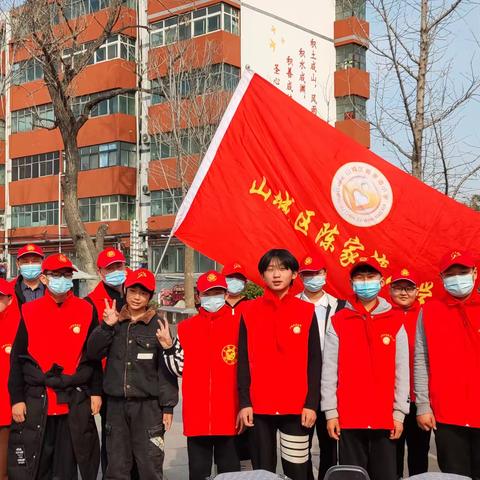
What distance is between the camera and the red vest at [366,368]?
11.4ft

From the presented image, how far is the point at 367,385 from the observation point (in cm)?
352

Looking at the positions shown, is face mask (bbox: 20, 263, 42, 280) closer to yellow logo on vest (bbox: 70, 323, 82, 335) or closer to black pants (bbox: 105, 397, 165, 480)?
yellow logo on vest (bbox: 70, 323, 82, 335)

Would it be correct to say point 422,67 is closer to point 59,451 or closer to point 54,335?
point 54,335

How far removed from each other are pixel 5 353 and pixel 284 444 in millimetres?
1953

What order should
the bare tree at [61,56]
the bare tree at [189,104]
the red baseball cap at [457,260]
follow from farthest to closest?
the bare tree at [189,104], the bare tree at [61,56], the red baseball cap at [457,260]

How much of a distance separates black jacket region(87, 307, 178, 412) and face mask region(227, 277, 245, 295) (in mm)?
853

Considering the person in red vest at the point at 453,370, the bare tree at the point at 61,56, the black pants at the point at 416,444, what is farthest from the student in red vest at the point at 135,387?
the bare tree at the point at 61,56

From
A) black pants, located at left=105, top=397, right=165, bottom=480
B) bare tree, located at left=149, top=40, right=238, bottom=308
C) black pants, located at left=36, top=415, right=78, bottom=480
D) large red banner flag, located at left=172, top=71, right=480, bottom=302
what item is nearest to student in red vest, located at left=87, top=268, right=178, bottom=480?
black pants, located at left=105, top=397, right=165, bottom=480

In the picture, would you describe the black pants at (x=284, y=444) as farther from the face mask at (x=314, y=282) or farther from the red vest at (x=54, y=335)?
the red vest at (x=54, y=335)

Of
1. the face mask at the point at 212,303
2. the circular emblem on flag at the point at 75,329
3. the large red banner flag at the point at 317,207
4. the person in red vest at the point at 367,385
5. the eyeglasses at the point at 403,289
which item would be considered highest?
the large red banner flag at the point at 317,207

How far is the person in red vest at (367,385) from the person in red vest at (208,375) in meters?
0.62

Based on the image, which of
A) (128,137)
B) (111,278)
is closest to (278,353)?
(111,278)

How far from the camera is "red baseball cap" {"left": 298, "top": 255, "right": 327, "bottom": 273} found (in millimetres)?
4320

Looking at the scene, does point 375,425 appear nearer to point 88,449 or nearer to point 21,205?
point 88,449
